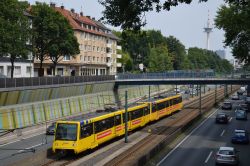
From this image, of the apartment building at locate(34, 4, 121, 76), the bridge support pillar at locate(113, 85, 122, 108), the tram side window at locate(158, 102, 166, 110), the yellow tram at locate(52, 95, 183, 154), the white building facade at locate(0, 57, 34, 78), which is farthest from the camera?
the apartment building at locate(34, 4, 121, 76)

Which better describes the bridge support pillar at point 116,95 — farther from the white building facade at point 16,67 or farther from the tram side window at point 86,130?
the tram side window at point 86,130

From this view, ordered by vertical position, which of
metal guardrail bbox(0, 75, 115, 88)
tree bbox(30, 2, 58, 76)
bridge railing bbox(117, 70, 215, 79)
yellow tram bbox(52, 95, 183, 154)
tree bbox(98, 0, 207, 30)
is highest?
tree bbox(30, 2, 58, 76)

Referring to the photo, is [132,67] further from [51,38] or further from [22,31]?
[22,31]

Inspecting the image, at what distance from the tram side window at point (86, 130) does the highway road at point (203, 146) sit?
21.3 ft

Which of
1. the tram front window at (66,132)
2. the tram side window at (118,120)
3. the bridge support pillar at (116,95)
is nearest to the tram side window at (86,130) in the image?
the tram front window at (66,132)

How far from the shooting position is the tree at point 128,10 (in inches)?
674

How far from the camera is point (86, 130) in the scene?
1307 inches

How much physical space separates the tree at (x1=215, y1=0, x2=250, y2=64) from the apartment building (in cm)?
4219

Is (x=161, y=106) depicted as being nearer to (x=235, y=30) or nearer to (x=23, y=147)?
(x=235, y=30)

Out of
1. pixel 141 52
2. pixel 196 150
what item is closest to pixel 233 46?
pixel 196 150

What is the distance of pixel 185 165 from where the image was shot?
102 ft

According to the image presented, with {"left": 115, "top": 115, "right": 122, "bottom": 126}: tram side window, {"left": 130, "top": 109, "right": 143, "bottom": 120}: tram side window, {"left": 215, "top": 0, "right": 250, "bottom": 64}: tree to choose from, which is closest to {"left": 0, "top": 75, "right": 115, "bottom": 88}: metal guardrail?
{"left": 130, "top": 109, "right": 143, "bottom": 120}: tram side window

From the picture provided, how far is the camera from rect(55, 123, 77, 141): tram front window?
32.0 m

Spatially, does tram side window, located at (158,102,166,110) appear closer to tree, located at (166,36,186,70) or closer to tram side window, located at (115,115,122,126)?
tram side window, located at (115,115,122,126)
